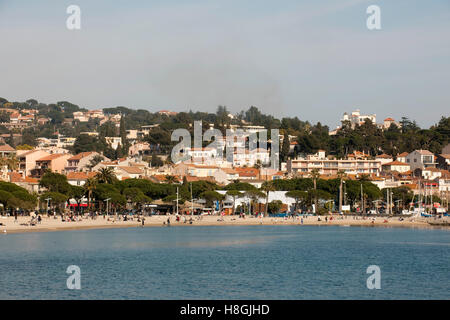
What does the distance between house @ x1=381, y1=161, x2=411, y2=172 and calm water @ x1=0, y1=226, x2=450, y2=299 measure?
236ft

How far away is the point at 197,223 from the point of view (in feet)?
263

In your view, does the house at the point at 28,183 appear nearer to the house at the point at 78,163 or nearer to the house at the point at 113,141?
the house at the point at 78,163

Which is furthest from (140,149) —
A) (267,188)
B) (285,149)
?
(267,188)

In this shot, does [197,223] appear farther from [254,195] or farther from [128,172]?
[128,172]

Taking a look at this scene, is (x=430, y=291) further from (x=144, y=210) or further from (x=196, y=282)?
(x=144, y=210)

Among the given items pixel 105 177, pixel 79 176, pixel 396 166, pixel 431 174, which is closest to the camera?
pixel 105 177

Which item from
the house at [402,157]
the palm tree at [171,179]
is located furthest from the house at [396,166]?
the palm tree at [171,179]

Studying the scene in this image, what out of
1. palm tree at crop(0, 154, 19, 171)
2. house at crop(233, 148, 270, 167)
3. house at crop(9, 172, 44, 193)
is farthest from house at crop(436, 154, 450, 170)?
house at crop(9, 172, 44, 193)

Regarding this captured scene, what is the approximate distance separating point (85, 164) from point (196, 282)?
99676 millimetres

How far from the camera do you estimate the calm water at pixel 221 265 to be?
35219 mm

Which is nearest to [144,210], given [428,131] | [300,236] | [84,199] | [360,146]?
[84,199]

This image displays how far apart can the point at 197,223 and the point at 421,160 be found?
259 ft

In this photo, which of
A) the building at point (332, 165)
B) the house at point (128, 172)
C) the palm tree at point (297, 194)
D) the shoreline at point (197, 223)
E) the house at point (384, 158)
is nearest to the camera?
the shoreline at point (197, 223)

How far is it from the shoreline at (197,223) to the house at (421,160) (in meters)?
56.1
